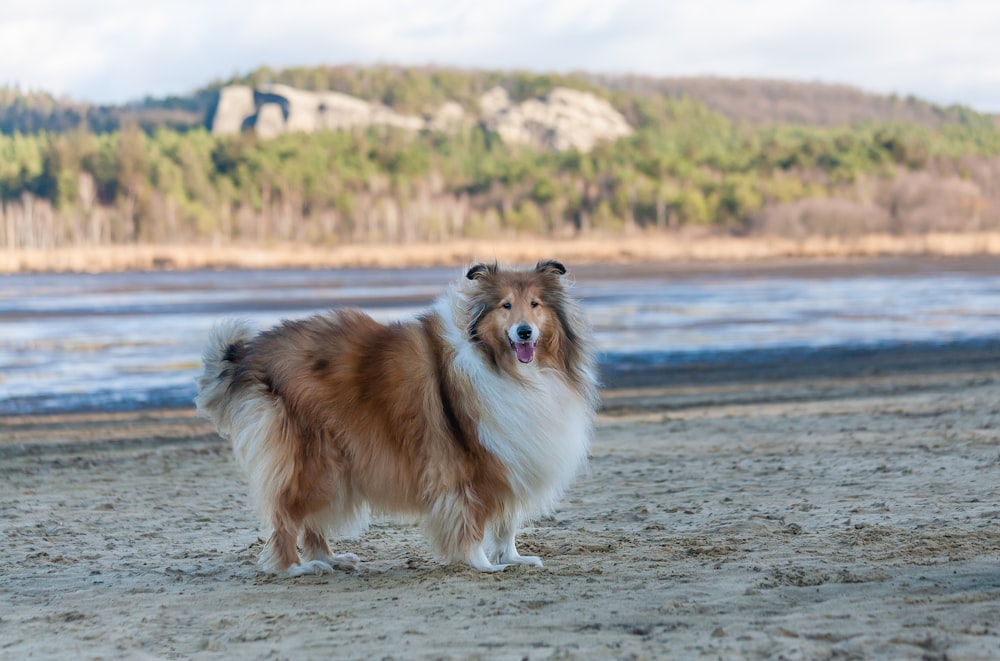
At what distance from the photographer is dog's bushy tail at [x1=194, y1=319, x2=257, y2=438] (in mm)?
7121

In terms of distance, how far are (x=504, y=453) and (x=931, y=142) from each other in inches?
5996

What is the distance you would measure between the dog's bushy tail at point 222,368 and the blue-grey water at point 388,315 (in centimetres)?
152

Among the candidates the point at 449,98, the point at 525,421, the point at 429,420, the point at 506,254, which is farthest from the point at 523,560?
the point at 449,98

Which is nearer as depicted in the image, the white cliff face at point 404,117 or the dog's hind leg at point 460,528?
the dog's hind leg at point 460,528

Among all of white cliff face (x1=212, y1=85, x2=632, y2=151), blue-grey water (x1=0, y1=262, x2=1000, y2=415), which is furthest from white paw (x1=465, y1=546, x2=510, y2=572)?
white cliff face (x1=212, y1=85, x2=632, y2=151)

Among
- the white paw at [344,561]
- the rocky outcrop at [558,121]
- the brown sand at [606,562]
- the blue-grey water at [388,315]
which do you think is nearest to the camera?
the brown sand at [606,562]

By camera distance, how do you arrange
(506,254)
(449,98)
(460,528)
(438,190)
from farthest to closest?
→ 1. (449,98)
2. (438,190)
3. (506,254)
4. (460,528)

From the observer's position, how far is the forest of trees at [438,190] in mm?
82438

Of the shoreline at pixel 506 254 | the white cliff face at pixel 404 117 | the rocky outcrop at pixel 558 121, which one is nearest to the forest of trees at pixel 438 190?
the shoreline at pixel 506 254

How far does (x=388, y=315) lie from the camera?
2645 cm

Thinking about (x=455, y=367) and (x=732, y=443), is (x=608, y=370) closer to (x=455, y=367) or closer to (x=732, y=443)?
(x=732, y=443)

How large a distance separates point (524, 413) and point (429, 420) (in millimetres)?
527

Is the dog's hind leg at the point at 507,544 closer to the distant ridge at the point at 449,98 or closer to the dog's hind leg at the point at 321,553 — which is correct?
the dog's hind leg at the point at 321,553

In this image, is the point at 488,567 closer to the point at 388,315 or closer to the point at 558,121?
the point at 388,315
